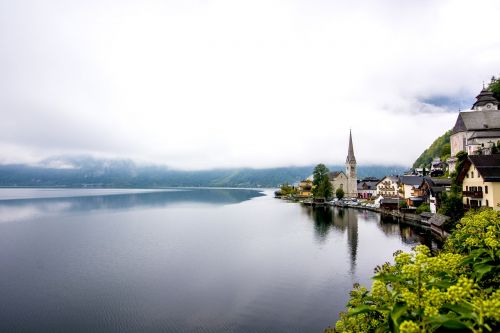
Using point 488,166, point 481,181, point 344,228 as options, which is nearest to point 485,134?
point 488,166

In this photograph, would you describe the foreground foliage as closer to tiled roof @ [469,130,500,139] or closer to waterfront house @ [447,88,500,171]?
waterfront house @ [447,88,500,171]

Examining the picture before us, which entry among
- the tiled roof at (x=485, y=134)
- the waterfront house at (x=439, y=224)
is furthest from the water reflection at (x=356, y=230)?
the tiled roof at (x=485, y=134)

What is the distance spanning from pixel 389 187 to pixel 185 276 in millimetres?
101016

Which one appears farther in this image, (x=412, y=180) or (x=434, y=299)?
(x=412, y=180)

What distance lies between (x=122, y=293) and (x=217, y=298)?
32.5 feet

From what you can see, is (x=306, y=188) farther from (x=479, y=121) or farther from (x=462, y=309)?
(x=462, y=309)

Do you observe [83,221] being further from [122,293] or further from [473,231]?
[473,231]

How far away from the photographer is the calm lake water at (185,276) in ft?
80.0

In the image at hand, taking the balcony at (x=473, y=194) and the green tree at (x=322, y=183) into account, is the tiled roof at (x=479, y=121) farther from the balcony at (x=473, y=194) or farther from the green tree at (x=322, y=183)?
the green tree at (x=322, y=183)

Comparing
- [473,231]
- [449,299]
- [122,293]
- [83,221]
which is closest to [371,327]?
[449,299]

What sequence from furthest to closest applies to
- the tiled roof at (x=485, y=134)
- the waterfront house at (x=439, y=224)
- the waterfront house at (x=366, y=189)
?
the waterfront house at (x=366, y=189), the tiled roof at (x=485, y=134), the waterfront house at (x=439, y=224)

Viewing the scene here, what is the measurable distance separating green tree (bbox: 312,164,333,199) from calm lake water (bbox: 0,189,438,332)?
2646 inches

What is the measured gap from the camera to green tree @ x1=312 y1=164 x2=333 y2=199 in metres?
135

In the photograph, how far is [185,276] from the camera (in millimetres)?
35469
